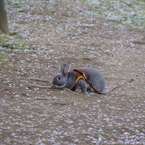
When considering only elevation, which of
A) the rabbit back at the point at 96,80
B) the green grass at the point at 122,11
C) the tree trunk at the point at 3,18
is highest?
the tree trunk at the point at 3,18

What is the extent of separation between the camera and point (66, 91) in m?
7.89

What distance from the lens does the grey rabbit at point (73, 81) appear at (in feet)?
25.8

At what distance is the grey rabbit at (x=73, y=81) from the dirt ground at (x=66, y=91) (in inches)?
9.2

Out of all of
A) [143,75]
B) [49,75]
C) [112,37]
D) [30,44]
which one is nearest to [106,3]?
[112,37]

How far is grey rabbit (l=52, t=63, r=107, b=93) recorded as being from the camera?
786 centimetres

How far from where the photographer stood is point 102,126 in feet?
18.5

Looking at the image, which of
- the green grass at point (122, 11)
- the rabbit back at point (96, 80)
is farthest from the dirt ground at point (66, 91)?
the green grass at point (122, 11)

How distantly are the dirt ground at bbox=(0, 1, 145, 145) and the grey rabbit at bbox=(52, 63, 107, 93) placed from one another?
0.23m

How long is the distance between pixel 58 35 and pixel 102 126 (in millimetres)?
11088

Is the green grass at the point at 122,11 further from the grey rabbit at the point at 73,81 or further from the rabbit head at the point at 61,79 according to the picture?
the rabbit head at the point at 61,79

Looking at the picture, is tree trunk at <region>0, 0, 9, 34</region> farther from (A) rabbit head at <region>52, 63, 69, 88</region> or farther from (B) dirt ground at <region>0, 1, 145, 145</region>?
(A) rabbit head at <region>52, 63, 69, 88</region>

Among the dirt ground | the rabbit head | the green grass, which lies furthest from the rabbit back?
the green grass

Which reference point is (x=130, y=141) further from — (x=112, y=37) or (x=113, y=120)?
(x=112, y=37)

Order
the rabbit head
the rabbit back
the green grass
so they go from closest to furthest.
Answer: the rabbit head
the rabbit back
the green grass
